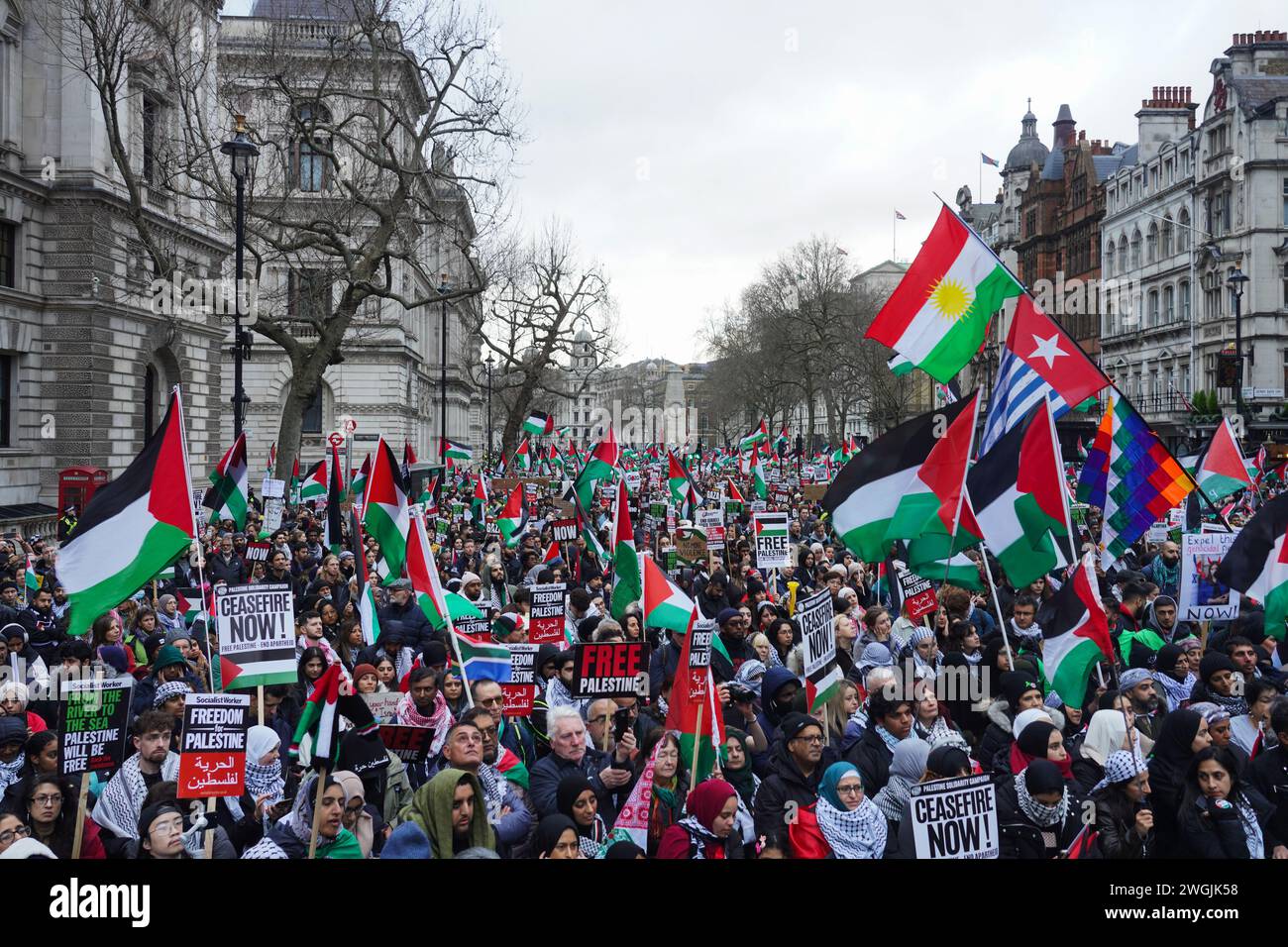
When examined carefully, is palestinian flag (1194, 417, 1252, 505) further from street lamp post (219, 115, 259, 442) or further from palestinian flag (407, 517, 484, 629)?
street lamp post (219, 115, 259, 442)

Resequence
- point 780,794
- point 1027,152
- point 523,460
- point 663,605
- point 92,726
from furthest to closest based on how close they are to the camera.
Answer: point 1027,152 → point 523,460 → point 663,605 → point 92,726 → point 780,794

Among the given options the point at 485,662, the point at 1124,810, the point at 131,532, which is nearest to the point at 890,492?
the point at 485,662

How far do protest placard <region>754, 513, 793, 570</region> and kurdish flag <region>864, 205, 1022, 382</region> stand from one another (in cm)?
453

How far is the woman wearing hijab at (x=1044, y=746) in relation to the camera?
6.61 m

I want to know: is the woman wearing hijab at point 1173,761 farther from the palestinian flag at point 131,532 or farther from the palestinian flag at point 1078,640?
the palestinian flag at point 131,532

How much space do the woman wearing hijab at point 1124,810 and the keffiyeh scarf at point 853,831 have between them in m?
1.09

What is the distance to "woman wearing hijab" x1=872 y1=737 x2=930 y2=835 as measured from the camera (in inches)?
256

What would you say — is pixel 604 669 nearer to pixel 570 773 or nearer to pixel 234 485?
pixel 570 773

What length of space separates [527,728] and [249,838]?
7.09ft

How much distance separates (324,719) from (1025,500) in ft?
16.9

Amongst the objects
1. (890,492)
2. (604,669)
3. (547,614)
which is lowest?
(604,669)

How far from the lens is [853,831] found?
19.9ft

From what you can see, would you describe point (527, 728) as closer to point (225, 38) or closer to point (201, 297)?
point (201, 297)

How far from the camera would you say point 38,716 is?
26.5ft
